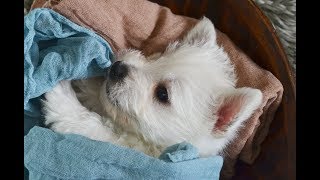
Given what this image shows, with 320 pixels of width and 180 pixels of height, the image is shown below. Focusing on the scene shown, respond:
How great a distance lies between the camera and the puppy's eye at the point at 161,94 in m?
1.49

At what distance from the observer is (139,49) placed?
5.43ft

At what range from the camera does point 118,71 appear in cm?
147

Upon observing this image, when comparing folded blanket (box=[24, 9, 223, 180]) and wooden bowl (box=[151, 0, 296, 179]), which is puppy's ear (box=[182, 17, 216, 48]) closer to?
wooden bowl (box=[151, 0, 296, 179])

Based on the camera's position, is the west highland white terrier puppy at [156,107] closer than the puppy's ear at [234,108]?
No

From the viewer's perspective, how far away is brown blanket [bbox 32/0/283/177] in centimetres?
149

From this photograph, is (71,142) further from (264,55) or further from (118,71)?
(264,55)

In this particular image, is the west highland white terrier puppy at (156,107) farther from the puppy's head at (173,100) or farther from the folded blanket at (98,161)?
the folded blanket at (98,161)

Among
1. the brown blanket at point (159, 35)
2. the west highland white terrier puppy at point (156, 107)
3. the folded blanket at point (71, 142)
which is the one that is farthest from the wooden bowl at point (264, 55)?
the folded blanket at point (71, 142)

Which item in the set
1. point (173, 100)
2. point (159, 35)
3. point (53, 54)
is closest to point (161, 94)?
point (173, 100)

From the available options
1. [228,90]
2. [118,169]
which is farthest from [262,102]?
[118,169]

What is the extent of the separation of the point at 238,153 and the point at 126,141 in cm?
44

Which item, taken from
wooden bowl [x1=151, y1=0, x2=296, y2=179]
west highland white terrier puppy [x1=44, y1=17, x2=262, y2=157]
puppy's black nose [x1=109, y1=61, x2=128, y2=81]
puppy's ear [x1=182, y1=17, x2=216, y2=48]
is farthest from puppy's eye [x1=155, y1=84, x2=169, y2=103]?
wooden bowl [x1=151, y1=0, x2=296, y2=179]

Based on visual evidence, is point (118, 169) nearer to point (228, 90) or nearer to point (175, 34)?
point (228, 90)

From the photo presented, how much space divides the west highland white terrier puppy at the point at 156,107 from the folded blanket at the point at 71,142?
0.26 ft
